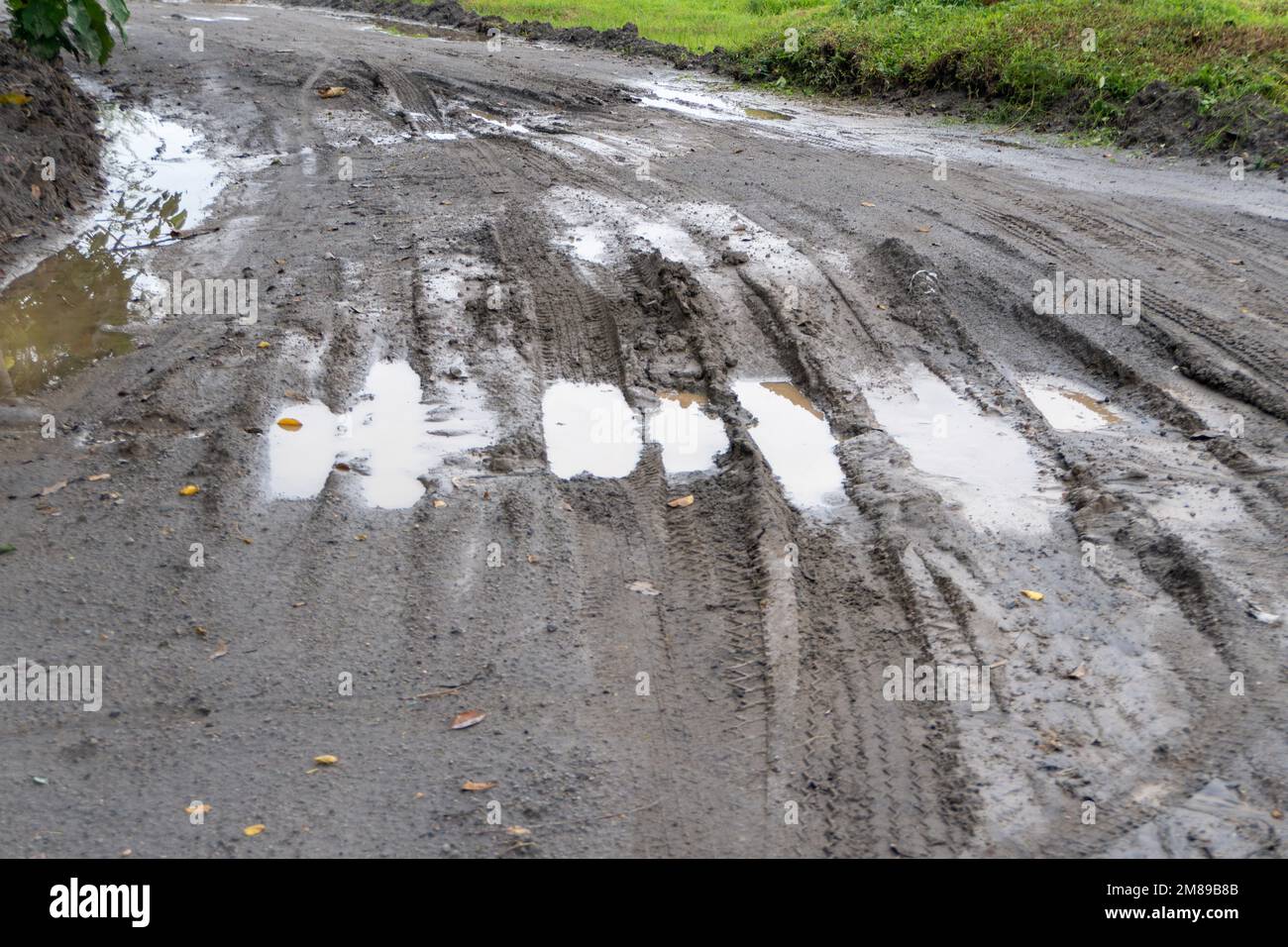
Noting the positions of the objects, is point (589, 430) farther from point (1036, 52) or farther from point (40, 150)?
point (1036, 52)

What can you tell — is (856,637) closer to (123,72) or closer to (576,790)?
(576,790)

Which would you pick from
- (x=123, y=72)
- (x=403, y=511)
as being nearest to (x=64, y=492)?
(x=403, y=511)

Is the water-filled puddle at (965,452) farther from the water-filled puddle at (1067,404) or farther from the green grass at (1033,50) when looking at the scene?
the green grass at (1033,50)

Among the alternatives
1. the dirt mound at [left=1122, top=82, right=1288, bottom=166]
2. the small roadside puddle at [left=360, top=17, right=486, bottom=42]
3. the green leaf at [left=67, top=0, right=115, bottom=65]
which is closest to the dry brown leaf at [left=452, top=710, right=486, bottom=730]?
the green leaf at [left=67, top=0, right=115, bottom=65]

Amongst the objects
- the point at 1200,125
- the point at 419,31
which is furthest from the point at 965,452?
the point at 419,31

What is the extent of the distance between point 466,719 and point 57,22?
9.70 m

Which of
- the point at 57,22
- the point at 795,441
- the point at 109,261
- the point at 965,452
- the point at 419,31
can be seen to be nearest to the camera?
the point at 965,452

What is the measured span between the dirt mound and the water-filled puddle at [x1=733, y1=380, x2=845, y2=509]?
7.55 meters

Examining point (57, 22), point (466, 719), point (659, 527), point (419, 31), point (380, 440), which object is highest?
A: point (419, 31)

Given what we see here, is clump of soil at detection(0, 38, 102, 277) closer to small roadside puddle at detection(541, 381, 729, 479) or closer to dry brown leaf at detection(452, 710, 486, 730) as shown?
small roadside puddle at detection(541, 381, 729, 479)

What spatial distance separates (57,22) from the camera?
34.4 ft
